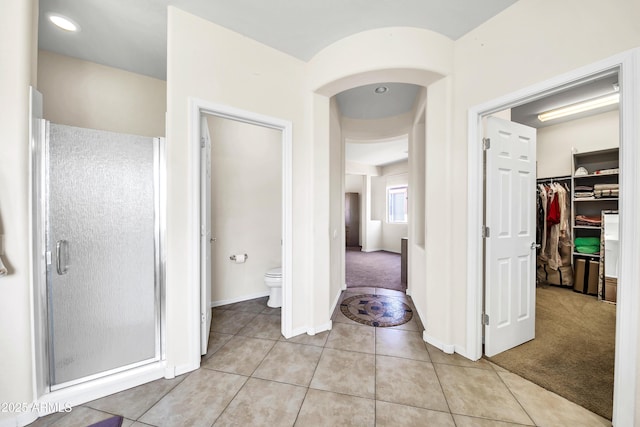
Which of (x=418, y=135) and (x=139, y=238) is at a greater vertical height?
(x=418, y=135)

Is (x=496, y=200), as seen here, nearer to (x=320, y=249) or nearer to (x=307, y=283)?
(x=320, y=249)

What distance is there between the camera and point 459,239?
6.48 ft

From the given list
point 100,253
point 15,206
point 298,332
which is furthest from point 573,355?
point 15,206

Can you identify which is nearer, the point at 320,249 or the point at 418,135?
the point at 320,249

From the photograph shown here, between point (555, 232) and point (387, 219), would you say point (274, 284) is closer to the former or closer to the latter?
point (555, 232)

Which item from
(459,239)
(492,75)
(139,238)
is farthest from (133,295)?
(492,75)

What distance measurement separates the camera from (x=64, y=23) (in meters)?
1.86

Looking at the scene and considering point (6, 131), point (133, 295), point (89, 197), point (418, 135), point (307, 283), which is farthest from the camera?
point (418, 135)

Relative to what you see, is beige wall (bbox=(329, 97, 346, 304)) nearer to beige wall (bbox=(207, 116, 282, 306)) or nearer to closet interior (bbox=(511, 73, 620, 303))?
beige wall (bbox=(207, 116, 282, 306))

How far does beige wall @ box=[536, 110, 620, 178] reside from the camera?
3.39 meters

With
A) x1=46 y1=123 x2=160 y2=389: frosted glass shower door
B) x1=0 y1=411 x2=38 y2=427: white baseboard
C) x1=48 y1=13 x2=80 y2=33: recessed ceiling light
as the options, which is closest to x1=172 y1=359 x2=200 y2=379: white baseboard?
x1=46 y1=123 x2=160 y2=389: frosted glass shower door

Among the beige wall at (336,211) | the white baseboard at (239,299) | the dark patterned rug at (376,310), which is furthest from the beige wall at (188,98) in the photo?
the dark patterned rug at (376,310)

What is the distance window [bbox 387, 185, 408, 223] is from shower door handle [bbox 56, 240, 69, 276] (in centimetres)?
685

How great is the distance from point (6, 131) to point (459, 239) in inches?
120
